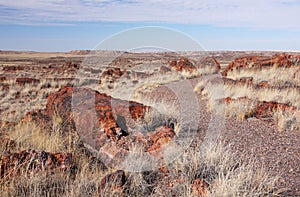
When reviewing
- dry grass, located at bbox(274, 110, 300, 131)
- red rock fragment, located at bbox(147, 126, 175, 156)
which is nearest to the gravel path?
dry grass, located at bbox(274, 110, 300, 131)

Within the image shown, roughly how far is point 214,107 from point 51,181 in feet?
17.3

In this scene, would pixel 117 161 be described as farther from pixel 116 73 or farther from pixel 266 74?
pixel 116 73

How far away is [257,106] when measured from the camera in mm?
7695

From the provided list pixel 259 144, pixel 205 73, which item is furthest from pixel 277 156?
→ pixel 205 73

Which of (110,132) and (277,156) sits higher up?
(110,132)

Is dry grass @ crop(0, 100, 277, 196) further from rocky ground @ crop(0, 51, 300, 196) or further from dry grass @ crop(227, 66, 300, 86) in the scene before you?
dry grass @ crop(227, 66, 300, 86)

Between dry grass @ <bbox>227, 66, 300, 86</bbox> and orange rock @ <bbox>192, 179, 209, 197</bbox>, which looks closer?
orange rock @ <bbox>192, 179, 209, 197</bbox>

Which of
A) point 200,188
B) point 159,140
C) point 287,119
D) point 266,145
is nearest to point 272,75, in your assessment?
point 287,119

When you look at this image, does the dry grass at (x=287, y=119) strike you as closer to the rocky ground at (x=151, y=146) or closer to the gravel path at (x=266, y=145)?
the rocky ground at (x=151, y=146)

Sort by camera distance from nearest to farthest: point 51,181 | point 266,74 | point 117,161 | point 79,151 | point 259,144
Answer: point 51,181
point 117,161
point 79,151
point 259,144
point 266,74

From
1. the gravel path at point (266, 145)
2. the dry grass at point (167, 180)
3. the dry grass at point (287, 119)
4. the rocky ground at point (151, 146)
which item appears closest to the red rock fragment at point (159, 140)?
the rocky ground at point (151, 146)

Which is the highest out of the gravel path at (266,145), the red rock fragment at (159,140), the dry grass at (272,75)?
the dry grass at (272,75)

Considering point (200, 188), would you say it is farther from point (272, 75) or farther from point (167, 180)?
point (272, 75)

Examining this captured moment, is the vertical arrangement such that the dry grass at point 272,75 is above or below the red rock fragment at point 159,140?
above
